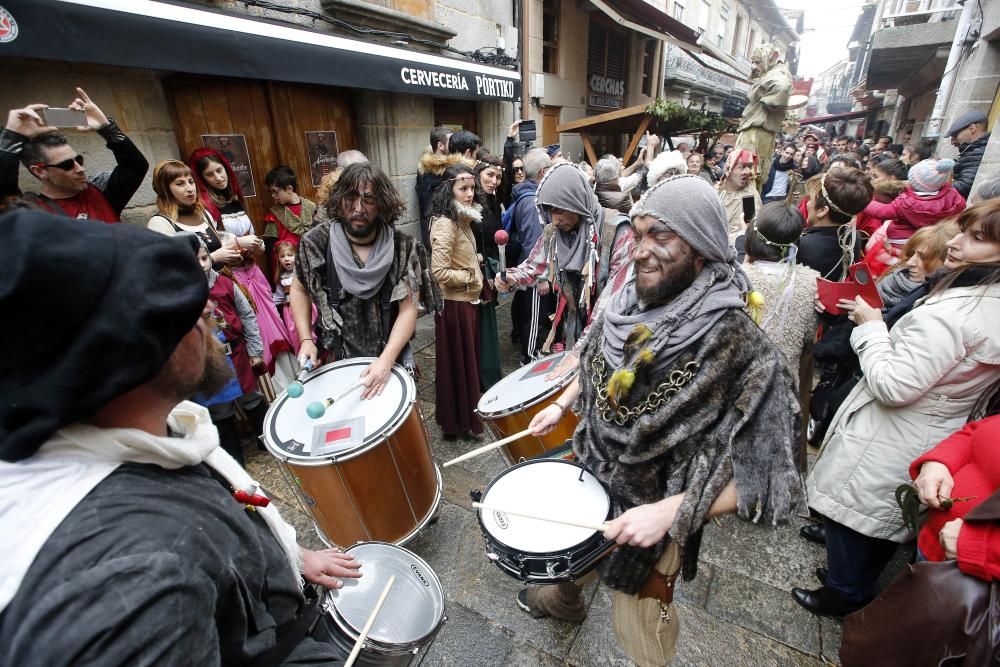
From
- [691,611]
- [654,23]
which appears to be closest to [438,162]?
[691,611]

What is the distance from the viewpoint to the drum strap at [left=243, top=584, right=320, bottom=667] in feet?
3.59

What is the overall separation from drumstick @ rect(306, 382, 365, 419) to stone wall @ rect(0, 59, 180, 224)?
7.92 feet

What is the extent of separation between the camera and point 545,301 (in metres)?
4.17

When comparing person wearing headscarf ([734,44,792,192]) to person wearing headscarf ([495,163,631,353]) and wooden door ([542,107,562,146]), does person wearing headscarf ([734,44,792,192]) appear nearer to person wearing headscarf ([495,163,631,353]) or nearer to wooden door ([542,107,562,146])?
wooden door ([542,107,562,146])

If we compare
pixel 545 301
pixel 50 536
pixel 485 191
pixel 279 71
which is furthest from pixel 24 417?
pixel 485 191

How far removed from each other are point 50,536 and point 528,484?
4.36ft

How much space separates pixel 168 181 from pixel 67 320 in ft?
9.32

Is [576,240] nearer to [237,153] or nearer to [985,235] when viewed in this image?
[985,235]

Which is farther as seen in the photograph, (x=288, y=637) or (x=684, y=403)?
(x=684, y=403)

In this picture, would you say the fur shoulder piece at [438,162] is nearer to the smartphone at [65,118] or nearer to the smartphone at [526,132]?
the smartphone at [65,118]

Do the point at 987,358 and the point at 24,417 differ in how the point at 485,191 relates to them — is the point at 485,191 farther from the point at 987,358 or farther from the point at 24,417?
the point at 24,417

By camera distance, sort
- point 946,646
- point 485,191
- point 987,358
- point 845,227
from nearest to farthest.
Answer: point 946,646
point 987,358
point 845,227
point 485,191

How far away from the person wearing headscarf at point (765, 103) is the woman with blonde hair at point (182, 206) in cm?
627

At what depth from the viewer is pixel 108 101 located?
3.41m
